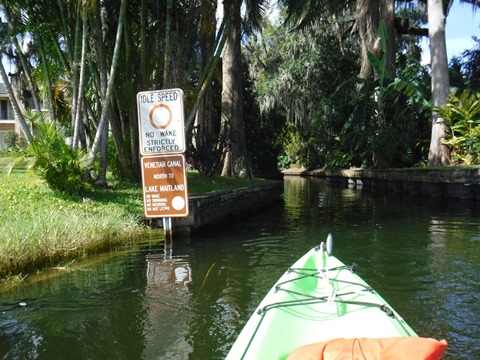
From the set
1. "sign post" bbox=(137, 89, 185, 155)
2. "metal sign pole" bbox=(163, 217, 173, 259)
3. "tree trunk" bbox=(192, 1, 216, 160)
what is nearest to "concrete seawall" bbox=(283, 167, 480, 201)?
"tree trunk" bbox=(192, 1, 216, 160)

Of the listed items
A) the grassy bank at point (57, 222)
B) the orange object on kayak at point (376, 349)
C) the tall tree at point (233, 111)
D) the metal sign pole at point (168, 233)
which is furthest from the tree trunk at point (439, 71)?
the orange object on kayak at point (376, 349)

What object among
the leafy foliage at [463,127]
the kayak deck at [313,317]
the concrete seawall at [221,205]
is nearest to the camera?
the kayak deck at [313,317]

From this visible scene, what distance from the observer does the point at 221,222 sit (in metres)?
13.6

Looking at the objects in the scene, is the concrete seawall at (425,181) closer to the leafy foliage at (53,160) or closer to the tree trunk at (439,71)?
the tree trunk at (439,71)

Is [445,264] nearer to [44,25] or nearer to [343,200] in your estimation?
[44,25]

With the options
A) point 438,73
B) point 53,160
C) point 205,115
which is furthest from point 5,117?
point 438,73

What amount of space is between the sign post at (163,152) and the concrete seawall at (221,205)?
1.44 m

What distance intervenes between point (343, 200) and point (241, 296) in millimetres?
15159

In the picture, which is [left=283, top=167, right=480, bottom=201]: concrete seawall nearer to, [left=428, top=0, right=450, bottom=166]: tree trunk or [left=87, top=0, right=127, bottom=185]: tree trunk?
[left=428, top=0, right=450, bottom=166]: tree trunk

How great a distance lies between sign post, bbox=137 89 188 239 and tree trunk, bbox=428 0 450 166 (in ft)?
47.1

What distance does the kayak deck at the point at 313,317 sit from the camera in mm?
3889

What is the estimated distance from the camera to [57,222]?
8.78 metres

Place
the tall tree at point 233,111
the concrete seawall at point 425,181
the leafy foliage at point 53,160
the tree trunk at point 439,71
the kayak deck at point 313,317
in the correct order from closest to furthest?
the kayak deck at point 313,317, the leafy foliage at point 53,160, the concrete seawall at point 425,181, the tall tree at point 233,111, the tree trunk at point 439,71

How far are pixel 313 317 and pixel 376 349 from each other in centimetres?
112
